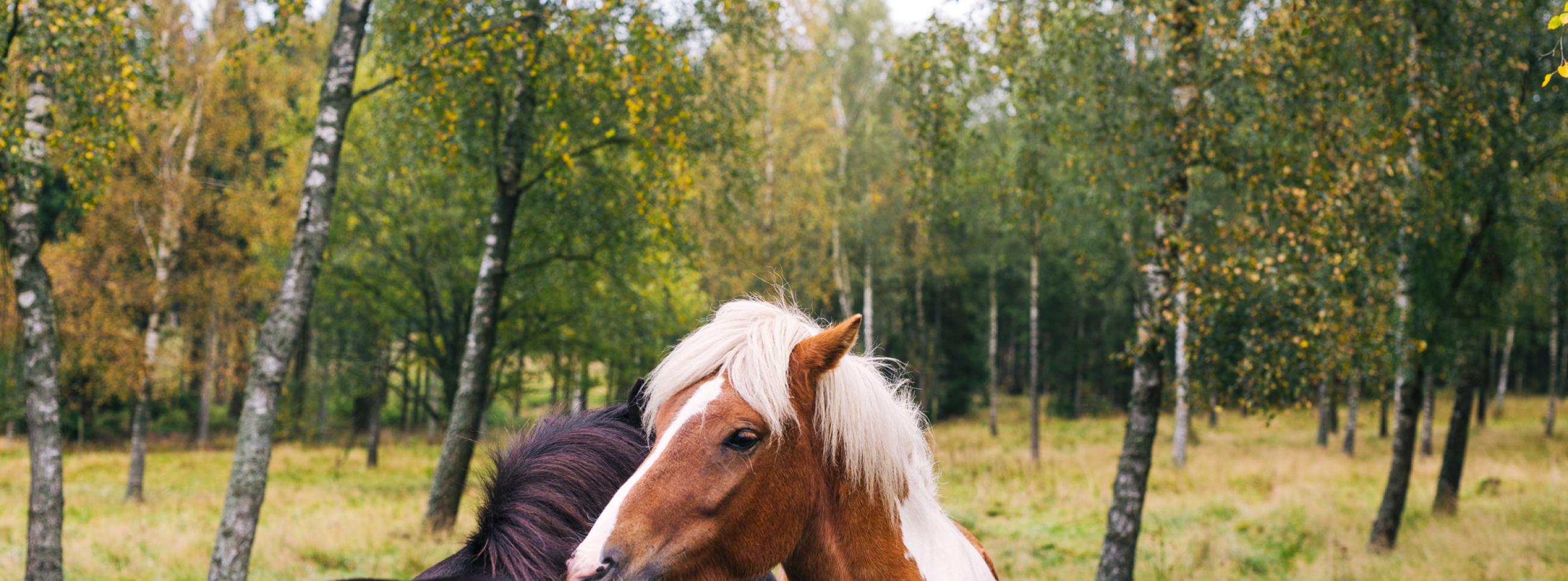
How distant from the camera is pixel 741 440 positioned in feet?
7.04

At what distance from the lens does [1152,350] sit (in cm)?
712

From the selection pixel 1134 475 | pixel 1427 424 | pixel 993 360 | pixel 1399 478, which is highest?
pixel 993 360

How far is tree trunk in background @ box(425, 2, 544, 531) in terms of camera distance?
10383 mm

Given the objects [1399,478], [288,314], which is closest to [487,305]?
[288,314]

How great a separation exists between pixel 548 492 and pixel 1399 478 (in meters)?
11.0

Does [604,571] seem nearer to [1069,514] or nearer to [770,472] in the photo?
[770,472]

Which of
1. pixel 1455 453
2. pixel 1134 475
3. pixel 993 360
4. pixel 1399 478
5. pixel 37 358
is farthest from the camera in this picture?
pixel 993 360

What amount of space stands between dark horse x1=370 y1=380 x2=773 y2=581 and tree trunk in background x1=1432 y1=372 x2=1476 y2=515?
12130 millimetres

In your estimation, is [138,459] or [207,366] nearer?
A: [138,459]

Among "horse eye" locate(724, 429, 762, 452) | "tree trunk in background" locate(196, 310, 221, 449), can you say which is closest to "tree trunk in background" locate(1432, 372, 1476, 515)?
"horse eye" locate(724, 429, 762, 452)

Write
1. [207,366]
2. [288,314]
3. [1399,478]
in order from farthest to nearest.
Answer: [207,366] < [1399,478] < [288,314]

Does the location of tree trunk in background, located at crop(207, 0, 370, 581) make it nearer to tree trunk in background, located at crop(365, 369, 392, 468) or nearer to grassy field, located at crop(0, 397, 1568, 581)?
grassy field, located at crop(0, 397, 1568, 581)

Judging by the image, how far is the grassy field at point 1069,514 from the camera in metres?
9.59

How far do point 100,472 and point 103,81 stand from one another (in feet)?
54.0
